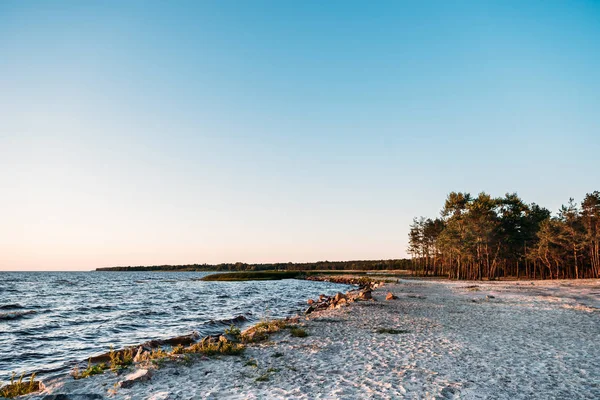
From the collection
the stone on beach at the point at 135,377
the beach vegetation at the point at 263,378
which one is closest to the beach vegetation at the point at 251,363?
the beach vegetation at the point at 263,378

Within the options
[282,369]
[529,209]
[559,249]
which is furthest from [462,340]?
[529,209]

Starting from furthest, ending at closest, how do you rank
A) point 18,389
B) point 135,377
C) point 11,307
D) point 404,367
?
point 11,307, point 404,367, point 135,377, point 18,389

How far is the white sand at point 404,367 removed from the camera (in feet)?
27.9

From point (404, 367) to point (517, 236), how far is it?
78.4 m

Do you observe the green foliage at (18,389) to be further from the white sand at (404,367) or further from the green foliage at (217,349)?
the green foliage at (217,349)

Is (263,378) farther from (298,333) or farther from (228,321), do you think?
(228,321)

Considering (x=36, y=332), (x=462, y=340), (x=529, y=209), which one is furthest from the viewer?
(x=529, y=209)

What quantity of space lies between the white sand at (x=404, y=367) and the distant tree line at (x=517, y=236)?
54.1 m

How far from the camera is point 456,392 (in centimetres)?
834

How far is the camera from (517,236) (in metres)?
76.2

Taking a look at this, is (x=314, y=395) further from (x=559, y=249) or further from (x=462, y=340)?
(x=559, y=249)

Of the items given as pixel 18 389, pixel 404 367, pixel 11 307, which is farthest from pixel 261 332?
pixel 11 307

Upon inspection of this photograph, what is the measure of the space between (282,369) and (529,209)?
89.7 metres

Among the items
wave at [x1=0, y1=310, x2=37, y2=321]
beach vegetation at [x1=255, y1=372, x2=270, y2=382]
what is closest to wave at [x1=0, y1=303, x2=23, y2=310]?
wave at [x1=0, y1=310, x2=37, y2=321]
